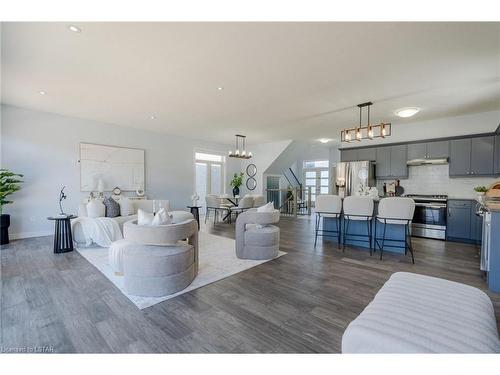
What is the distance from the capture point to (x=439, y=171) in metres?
5.66

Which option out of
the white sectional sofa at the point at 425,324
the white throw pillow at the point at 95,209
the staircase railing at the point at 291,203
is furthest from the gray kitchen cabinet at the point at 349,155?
the white throw pillow at the point at 95,209

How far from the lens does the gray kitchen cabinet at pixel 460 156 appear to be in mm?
5137

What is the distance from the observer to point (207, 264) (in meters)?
3.57

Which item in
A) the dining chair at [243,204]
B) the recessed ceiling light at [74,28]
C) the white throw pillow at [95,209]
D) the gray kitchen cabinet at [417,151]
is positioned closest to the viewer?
the recessed ceiling light at [74,28]

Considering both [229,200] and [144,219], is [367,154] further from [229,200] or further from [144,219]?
[144,219]

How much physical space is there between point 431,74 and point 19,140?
7.78 metres

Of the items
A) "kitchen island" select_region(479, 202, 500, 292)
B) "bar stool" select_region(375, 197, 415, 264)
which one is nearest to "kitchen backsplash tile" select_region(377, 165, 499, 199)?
"bar stool" select_region(375, 197, 415, 264)

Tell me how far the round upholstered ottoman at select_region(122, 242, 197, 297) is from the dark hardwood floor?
166mm

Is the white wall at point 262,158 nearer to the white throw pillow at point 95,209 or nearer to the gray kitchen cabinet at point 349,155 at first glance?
the gray kitchen cabinet at point 349,155

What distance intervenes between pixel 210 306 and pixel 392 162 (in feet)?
19.4

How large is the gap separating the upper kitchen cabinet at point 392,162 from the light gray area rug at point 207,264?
397 cm
